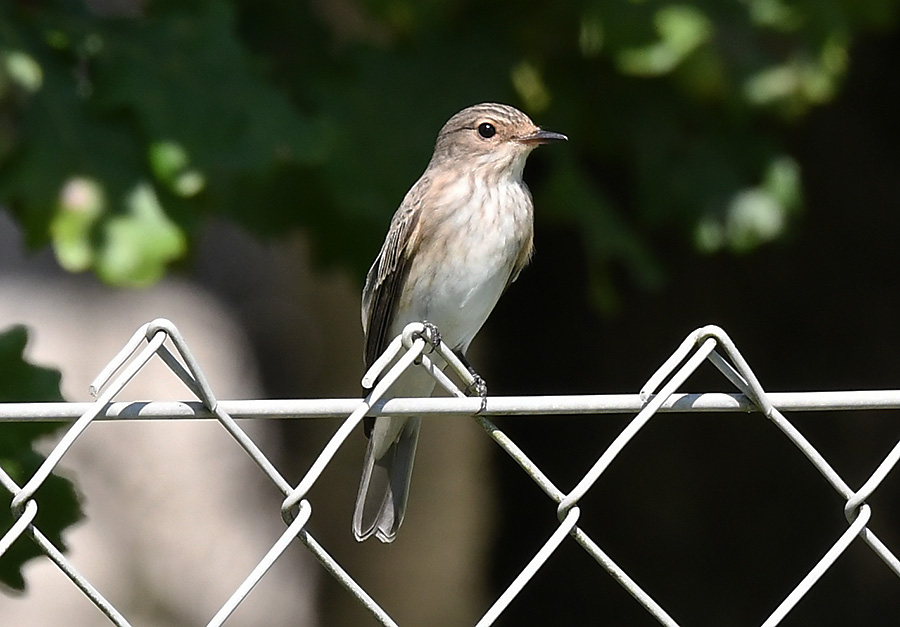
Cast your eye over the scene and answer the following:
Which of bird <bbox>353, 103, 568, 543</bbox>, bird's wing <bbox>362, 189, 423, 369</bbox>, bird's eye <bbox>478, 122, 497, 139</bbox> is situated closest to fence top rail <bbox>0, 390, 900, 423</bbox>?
bird <bbox>353, 103, 568, 543</bbox>

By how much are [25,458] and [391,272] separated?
173 centimetres

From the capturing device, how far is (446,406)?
1820mm

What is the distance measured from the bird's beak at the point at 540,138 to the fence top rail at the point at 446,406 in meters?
1.85

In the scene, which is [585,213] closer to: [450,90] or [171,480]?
[450,90]

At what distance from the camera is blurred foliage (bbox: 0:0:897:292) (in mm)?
3627

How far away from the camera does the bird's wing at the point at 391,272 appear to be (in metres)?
3.87

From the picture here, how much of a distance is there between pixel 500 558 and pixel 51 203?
2.95 m

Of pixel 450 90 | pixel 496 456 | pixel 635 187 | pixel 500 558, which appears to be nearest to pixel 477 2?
pixel 450 90

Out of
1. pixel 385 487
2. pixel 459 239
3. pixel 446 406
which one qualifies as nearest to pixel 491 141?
pixel 459 239

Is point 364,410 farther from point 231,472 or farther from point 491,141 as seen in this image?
point 231,472

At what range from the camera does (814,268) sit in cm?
534

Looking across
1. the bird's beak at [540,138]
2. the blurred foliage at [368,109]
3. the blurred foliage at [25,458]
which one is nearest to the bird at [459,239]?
the bird's beak at [540,138]

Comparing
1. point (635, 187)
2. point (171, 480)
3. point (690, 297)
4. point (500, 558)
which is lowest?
point (500, 558)

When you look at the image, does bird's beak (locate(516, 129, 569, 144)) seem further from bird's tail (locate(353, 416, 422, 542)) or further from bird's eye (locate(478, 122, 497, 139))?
bird's tail (locate(353, 416, 422, 542))
